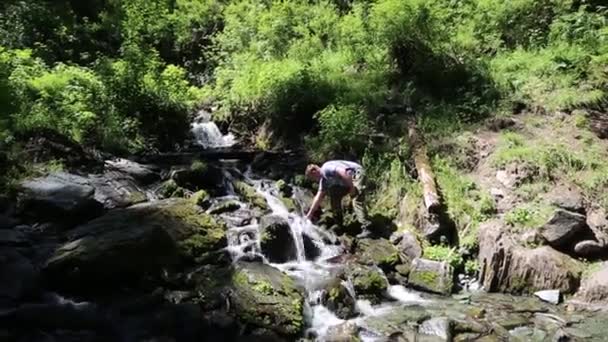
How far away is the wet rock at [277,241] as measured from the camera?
9.58m

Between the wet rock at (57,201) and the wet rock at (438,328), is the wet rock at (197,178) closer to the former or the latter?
the wet rock at (57,201)

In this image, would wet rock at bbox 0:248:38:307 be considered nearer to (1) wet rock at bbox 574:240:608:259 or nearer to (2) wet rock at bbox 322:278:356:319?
(2) wet rock at bbox 322:278:356:319

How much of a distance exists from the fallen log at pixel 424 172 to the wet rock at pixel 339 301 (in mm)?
2463

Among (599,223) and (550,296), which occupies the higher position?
(599,223)

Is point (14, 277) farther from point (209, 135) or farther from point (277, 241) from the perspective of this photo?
point (209, 135)

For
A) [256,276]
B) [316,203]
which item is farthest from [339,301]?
[316,203]

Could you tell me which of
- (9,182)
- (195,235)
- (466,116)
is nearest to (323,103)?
(466,116)

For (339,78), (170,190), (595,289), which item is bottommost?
(595,289)

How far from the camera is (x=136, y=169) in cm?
1211

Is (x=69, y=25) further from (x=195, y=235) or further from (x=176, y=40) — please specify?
(x=195, y=235)

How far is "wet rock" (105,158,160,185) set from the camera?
11.9 m

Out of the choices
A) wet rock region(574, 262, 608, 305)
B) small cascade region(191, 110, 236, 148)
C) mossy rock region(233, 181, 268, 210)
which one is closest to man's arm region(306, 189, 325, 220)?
mossy rock region(233, 181, 268, 210)

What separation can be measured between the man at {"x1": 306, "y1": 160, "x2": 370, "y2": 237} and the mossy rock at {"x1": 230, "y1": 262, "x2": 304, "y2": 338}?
2.23m

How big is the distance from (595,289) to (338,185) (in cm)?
428
